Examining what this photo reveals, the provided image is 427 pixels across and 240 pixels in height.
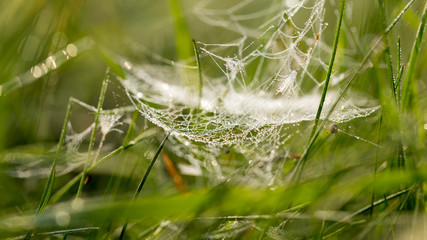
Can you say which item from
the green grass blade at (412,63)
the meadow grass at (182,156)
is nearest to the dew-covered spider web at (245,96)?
the meadow grass at (182,156)

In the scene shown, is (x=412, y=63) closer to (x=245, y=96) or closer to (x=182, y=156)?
(x=245, y=96)

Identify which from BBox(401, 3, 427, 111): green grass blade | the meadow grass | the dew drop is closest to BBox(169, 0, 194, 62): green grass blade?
the meadow grass

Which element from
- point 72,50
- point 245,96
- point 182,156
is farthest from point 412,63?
point 72,50

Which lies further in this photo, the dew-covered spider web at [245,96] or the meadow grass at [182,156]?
the dew-covered spider web at [245,96]

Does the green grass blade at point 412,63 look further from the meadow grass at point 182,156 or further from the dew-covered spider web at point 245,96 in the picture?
the dew-covered spider web at point 245,96

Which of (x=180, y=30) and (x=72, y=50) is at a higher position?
(x=72, y=50)

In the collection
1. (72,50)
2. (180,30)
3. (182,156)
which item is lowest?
(182,156)

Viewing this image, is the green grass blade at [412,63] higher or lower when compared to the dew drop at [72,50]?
lower

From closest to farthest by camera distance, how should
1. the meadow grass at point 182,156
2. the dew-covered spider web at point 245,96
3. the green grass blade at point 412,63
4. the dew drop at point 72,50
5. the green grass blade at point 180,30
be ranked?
the meadow grass at point 182,156 < the green grass blade at point 412,63 < the dew-covered spider web at point 245,96 < the green grass blade at point 180,30 < the dew drop at point 72,50
